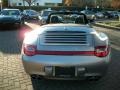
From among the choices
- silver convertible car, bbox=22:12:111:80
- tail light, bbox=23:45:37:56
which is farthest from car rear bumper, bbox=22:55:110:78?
tail light, bbox=23:45:37:56

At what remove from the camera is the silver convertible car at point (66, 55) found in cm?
532

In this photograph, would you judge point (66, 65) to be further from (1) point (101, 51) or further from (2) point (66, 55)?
(1) point (101, 51)

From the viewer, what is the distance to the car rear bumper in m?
5.29

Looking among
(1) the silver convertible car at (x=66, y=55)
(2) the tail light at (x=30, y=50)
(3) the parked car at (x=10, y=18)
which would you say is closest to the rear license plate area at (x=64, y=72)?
(1) the silver convertible car at (x=66, y=55)

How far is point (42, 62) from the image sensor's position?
533 cm

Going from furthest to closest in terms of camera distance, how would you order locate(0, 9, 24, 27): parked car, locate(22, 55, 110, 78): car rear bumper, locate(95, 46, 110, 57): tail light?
locate(0, 9, 24, 27): parked car, locate(95, 46, 110, 57): tail light, locate(22, 55, 110, 78): car rear bumper

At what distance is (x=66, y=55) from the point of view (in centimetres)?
535

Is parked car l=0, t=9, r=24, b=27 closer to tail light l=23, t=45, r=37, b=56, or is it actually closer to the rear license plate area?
tail light l=23, t=45, r=37, b=56

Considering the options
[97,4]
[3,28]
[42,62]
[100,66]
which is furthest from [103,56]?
[97,4]

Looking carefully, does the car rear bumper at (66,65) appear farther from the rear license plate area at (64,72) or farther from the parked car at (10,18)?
the parked car at (10,18)

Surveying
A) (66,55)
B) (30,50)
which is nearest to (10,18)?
(30,50)

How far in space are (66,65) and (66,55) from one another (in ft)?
0.65

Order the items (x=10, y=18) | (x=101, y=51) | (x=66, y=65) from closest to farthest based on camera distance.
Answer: (x=66, y=65) → (x=101, y=51) → (x=10, y=18)

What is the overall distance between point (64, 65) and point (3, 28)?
16.3 metres
